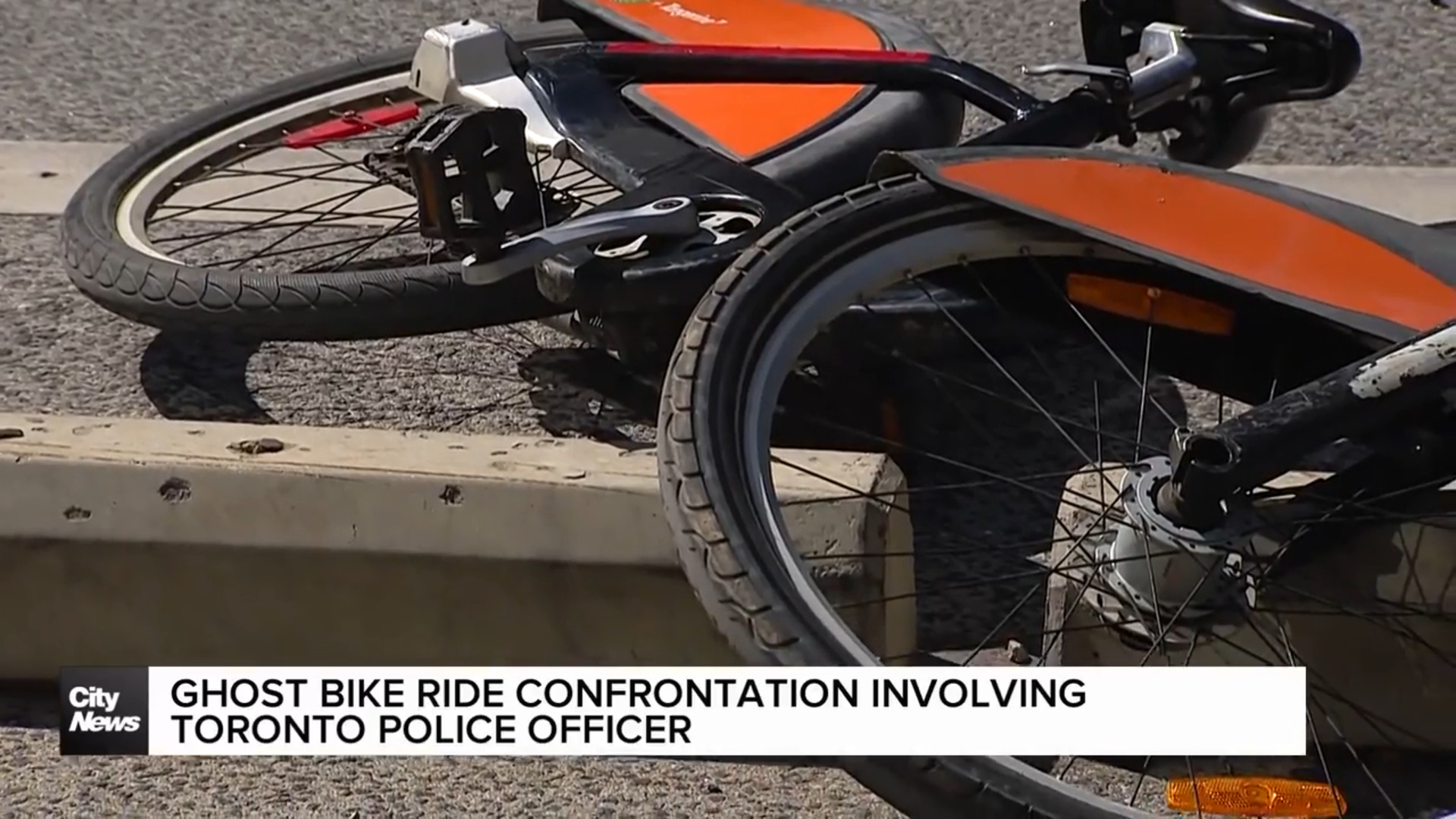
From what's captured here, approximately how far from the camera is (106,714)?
2.85 metres

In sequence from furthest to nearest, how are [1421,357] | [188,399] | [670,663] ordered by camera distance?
[188,399] → [670,663] → [1421,357]

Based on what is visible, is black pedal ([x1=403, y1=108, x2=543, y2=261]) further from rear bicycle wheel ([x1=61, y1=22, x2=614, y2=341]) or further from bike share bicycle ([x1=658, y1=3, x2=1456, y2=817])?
bike share bicycle ([x1=658, y1=3, x2=1456, y2=817])

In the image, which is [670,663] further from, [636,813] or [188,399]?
[188,399]

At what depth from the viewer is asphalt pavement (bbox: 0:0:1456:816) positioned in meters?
2.79

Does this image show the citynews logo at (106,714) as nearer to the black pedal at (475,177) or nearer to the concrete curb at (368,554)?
the concrete curb at (368,554)

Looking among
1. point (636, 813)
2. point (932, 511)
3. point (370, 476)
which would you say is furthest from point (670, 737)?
point (932, 511)

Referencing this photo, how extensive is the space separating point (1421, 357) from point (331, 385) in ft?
7.47

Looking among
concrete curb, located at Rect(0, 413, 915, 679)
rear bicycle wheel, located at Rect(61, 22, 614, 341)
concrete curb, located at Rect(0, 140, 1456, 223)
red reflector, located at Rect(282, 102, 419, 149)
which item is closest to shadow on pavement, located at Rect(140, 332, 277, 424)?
rear bicycle wheel, located at Rect(61, 22, 614, 341)

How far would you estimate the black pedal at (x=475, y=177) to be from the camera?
3047 millimetres

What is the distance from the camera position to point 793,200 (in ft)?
10.8

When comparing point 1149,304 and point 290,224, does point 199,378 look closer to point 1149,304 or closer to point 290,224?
point 290,224

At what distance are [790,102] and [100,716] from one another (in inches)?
71.6

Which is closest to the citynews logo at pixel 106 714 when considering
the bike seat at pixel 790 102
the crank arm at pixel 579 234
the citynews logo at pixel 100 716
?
the citynews logo at pixel 100 716

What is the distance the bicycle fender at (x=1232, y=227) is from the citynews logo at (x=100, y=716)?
1381 mm
